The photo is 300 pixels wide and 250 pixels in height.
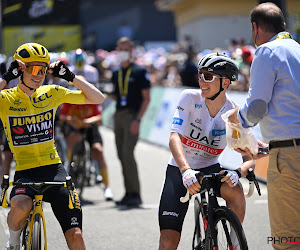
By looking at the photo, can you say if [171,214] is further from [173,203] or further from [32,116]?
[32,116]

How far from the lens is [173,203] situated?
5.45 metres

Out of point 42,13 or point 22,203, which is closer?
point 22,203

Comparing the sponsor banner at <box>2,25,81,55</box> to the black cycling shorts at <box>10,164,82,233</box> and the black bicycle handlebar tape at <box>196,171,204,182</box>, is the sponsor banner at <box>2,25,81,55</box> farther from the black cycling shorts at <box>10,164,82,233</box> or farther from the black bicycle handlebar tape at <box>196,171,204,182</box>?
the black bicycle handlebar tape at <box>196,171,204,182</box>

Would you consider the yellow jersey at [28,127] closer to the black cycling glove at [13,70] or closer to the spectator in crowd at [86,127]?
the black cycling glove at [13,70]

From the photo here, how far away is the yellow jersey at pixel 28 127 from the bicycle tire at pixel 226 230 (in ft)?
4.70

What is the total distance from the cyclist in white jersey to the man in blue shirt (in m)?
0.43

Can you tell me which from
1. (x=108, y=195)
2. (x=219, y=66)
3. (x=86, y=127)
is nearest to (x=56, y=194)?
(x=219, y=66)

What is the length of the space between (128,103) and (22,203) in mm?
5520

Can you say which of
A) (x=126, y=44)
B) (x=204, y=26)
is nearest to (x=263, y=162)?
(x=126, y=44)

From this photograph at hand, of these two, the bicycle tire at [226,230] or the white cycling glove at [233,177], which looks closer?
the bicycle tire at [226,230]

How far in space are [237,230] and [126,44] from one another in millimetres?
6375

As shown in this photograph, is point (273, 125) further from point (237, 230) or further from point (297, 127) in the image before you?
point (237, 230)

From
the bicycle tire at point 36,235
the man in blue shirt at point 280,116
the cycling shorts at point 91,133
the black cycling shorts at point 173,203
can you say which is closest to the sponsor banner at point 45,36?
the cycling shorts at point 91,133

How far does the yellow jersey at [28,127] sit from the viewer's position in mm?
5664
